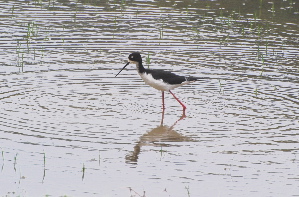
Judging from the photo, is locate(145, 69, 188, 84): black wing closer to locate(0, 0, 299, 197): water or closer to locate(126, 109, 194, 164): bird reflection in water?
locate(0, 0, 299, 197): water

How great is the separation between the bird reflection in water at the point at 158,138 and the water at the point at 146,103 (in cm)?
3

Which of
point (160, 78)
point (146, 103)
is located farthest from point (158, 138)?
point (146, 103)

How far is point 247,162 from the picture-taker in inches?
438

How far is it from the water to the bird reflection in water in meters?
0.03

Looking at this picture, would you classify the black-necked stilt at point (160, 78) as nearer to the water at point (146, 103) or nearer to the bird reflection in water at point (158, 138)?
the water at point (146, 103)

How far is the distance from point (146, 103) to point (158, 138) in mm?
2415

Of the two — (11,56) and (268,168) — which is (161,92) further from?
(268,168)

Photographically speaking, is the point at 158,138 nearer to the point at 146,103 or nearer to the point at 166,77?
the point at 166,77

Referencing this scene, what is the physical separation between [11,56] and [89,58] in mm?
1869

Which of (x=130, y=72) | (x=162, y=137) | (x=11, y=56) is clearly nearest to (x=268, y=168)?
(x=162, y=137)

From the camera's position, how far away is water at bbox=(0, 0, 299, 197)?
1042 cm

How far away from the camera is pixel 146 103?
15.0 meters

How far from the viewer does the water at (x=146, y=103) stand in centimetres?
1042

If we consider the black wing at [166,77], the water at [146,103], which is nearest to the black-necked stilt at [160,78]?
the black wing at [166,77]
